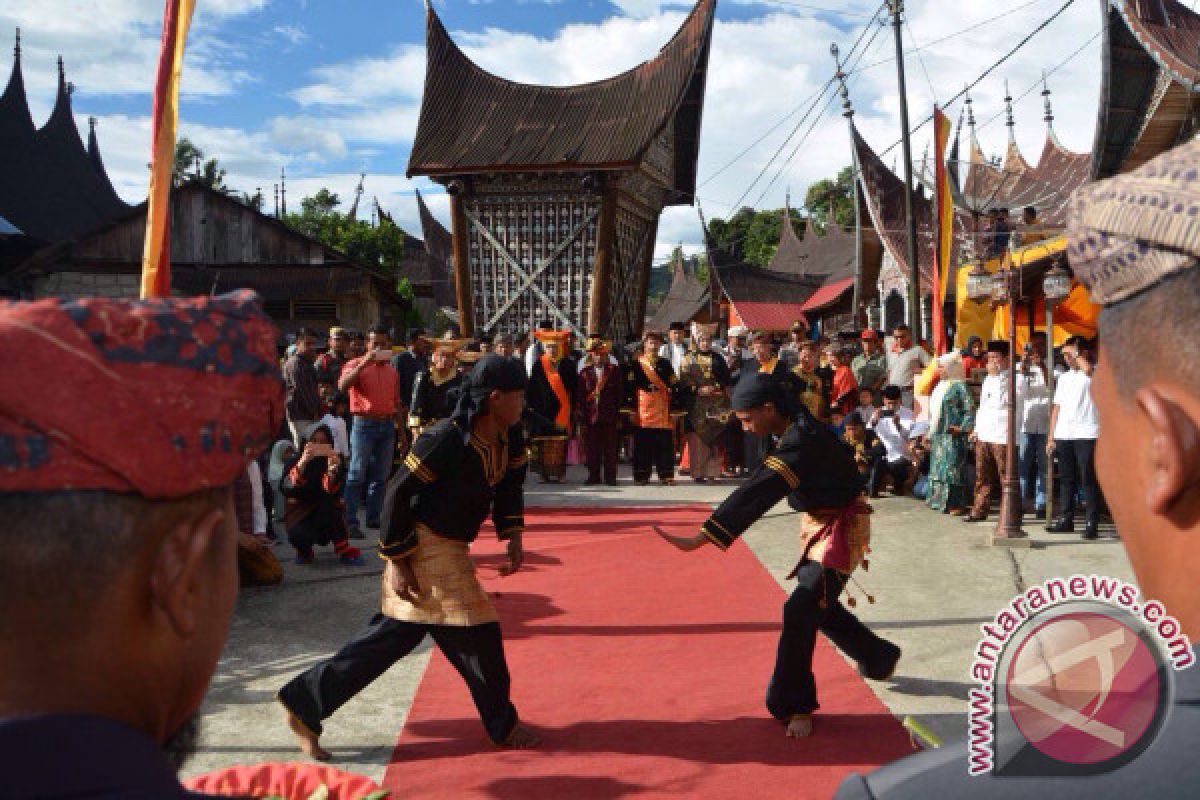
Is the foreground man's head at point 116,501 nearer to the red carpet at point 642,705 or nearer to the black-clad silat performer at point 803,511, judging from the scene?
the red carpet at point 642,705

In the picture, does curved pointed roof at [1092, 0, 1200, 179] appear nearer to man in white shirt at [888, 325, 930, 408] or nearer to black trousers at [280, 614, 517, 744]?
man in white shirt at [888, 325, 930, 408]

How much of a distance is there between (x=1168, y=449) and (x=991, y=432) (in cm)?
861

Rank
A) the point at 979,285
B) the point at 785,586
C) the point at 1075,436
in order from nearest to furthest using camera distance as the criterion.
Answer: the point at 785,586 → the point at 1075,436 → the point at 979,285

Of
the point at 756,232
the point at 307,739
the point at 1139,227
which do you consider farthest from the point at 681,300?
the point at 1139,227

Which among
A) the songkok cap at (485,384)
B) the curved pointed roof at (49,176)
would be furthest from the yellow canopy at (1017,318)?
the curved pointed roof at (49,176)

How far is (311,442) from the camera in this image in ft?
24.7

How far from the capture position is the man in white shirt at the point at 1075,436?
26.6ft

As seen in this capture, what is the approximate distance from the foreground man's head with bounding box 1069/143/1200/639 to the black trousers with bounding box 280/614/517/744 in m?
3.29

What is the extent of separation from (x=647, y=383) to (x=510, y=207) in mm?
4110

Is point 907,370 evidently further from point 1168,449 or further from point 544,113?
point 1168,449

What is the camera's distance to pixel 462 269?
14.8 meters

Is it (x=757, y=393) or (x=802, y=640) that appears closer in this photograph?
(x=802, y=640)

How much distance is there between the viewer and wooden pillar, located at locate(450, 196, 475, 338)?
14719 mm

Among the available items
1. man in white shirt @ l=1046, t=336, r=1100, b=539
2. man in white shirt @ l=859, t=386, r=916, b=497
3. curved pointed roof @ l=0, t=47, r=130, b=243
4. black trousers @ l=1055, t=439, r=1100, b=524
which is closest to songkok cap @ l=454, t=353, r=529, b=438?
man in white shirt @ l=1046, t=336, r=1100, b=539
